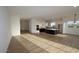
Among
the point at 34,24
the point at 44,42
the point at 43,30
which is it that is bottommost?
the point at 44,42

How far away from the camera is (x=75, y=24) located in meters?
2.10

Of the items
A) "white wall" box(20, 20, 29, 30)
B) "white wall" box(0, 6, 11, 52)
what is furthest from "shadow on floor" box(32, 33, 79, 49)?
"white wall" box(0, 6, 11, 52)

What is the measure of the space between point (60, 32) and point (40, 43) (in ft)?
2.14

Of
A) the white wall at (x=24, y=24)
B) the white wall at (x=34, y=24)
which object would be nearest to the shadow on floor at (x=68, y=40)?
the white wall at (x=34, y=24)

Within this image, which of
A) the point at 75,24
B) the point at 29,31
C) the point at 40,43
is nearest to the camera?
the point at 75,24

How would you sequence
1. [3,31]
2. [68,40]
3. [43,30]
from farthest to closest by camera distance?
[43,30] → [68,40] → [3,31]

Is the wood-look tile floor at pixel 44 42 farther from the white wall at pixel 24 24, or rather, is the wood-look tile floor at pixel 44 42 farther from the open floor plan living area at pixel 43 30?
the white wall at pixel 24 24

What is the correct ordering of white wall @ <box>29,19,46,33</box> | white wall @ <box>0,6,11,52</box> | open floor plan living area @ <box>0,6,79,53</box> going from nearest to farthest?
1. white wall @ <box>0,6,11,52</box>
2. open floor plan living area @ <box>0,6,79,53</box>
3. white wall @ <box>29,19,46,33</box>

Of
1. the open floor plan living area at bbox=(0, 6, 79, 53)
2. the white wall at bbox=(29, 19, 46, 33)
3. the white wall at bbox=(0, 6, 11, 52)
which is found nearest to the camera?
the white wall at bbox=(0, 6, 11, 52)

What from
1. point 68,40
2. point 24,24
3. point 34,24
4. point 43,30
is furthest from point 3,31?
point 68,40

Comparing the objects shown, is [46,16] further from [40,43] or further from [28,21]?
[40,43]

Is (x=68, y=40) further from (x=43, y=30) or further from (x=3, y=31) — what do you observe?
(x=3, y=31)

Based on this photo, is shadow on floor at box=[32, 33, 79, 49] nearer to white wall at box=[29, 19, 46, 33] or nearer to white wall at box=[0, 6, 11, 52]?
white wall at box=[29, 19, 46, 33]
